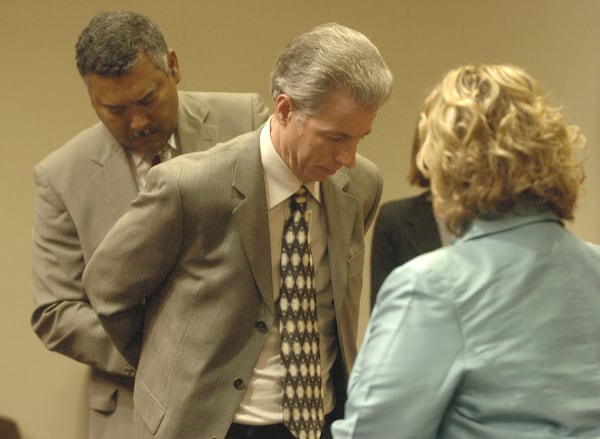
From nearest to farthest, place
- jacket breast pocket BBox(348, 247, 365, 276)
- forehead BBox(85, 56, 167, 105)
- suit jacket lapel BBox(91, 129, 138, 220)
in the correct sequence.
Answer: jacket breast pocket BBox(348, 247, 365, 276)
forehead BBox(85, 56, 167, 105)
suit jacket lapel BBox(91, 129, 138, 220)

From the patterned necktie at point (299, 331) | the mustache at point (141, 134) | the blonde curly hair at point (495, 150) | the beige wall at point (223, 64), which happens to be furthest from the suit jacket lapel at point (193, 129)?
the blonde curly hair at point (495, 150)

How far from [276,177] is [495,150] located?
789 mm

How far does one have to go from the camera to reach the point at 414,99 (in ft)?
12.2

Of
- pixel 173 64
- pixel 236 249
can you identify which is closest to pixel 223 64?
pixel 173 64

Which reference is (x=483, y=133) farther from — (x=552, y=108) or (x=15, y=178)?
(x=15, y=178)

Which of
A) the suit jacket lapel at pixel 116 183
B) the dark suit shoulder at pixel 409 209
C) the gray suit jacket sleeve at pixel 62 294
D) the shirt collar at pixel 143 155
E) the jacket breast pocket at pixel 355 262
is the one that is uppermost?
the shirt collar at pixel 143 155

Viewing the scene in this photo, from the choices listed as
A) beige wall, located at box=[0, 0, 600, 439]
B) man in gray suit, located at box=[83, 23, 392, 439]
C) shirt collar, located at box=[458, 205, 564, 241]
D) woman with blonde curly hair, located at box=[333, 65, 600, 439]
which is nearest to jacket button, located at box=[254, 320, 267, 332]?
man in gray suit, located at box=[83, 23, 392, 439]

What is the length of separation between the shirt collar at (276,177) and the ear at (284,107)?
8 cm

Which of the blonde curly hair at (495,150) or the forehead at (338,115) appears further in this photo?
the forehead at (338,115)

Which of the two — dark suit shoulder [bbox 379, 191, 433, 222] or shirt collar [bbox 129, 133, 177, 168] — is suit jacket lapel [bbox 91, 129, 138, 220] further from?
dark suit shoulder [bbox 379, 191, 433, 222]

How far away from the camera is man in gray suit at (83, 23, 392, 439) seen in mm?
2064

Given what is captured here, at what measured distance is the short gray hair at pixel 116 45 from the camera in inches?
93.8

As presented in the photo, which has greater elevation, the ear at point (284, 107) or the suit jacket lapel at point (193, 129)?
the ear at point (284, 107)

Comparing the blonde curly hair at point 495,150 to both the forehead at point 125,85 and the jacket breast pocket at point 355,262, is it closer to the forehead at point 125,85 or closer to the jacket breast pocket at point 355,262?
the jacket breast pocket at point 355,262
